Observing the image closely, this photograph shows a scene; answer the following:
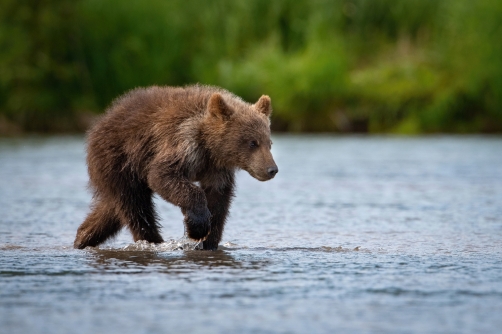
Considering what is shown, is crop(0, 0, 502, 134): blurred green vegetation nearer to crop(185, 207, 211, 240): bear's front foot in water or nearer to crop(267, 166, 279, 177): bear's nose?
crop(267, 166, 279, 177): bear's nose

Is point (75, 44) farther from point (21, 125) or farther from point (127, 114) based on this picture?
point (127, 114)

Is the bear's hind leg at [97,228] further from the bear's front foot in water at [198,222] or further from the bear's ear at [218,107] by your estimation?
the bear's ear at [218,107]

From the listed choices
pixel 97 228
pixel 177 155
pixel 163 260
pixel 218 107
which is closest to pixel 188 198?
pixel 177 155

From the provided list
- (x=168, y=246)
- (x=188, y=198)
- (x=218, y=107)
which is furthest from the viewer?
(x=168, y=246)

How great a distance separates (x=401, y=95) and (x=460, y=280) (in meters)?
22.7

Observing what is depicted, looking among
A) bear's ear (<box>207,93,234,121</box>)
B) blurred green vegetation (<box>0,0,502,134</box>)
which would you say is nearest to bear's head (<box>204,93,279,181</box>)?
bear's ear (<box>207,93,234,121</box>)

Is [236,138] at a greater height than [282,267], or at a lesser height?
greater

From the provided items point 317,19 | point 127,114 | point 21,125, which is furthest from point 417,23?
point 127,114

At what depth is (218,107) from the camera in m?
7.13

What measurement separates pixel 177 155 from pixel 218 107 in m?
0.48

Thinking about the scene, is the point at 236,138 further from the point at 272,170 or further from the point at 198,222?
the point at 198,222

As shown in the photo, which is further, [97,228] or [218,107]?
[97,228]

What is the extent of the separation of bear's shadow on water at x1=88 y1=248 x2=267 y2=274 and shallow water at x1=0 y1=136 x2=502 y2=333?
0.04ft

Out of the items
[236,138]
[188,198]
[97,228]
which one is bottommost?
[97,228]
